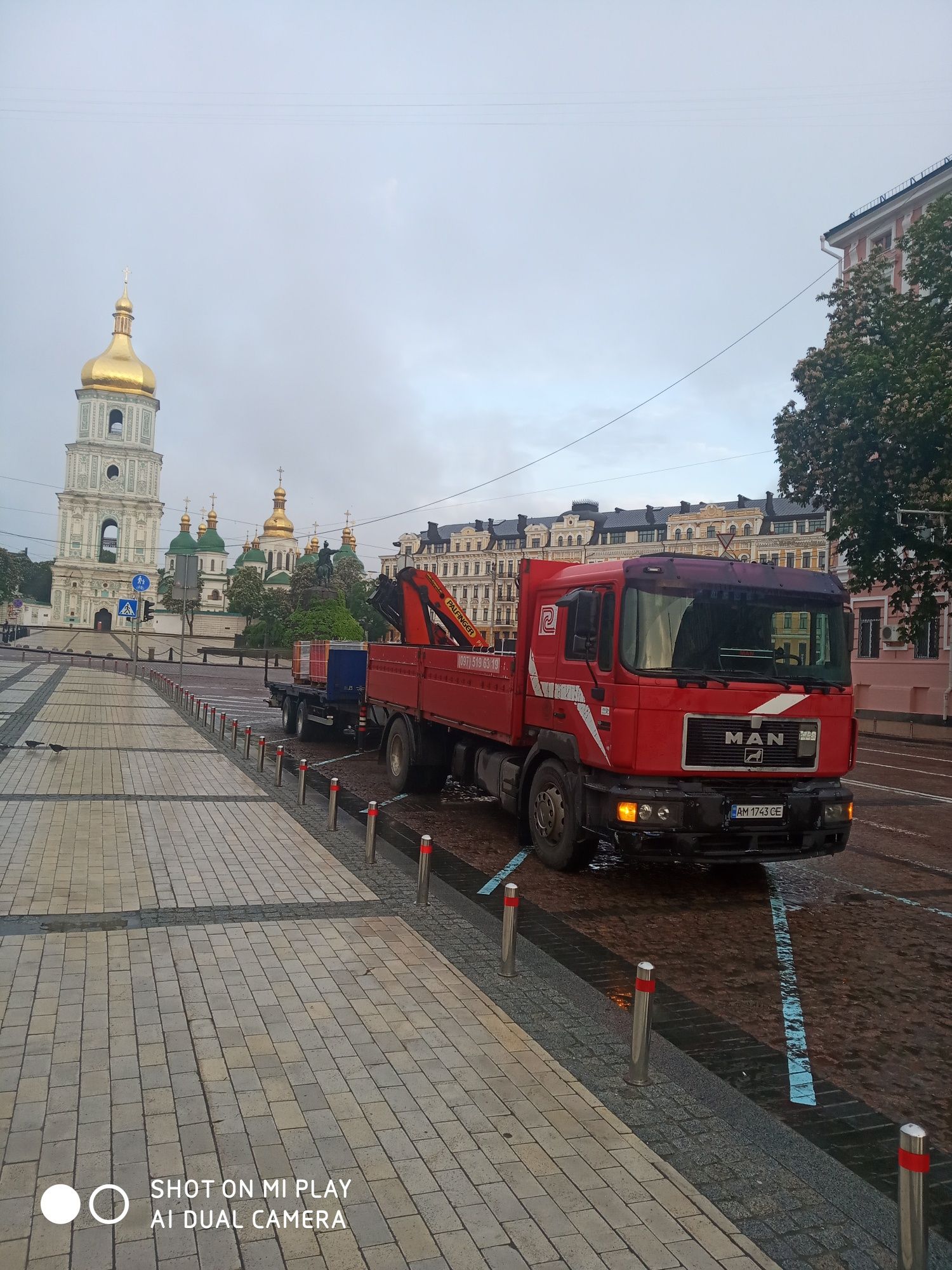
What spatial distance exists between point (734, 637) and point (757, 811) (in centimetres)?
148

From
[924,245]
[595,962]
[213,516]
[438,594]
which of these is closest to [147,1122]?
[595,962]

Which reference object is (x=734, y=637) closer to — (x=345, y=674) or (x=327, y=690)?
(x=345, y=674)

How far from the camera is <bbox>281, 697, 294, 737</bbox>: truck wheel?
794 inches

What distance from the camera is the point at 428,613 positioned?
48.0 ft

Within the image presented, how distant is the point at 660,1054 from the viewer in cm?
499

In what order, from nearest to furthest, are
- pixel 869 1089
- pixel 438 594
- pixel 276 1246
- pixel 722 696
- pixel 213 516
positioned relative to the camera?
pixel 276 1246 < pixel 869 1089 < pixel 722 696 < pixel 438 594 < pixel 213 516

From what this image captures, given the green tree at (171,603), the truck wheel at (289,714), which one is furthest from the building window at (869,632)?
the green tree at (171,603)

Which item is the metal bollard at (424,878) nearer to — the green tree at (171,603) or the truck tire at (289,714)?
the truck tire at (289,714)

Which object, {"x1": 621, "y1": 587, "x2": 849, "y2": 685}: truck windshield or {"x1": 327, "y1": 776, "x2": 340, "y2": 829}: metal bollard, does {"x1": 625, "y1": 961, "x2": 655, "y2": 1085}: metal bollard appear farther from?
{"x1": 327, "y1": 776, "x2": 340, "y2": 829}: metal bollard

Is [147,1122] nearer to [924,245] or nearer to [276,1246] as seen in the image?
[276,1246]

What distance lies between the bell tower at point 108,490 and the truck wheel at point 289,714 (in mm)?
88079

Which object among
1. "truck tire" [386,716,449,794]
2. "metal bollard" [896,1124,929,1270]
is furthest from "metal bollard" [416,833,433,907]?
"truck tire" [386,716,449,794]

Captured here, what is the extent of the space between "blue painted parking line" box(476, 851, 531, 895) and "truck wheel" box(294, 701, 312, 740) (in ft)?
33.1

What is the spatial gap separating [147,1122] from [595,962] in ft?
11.0
